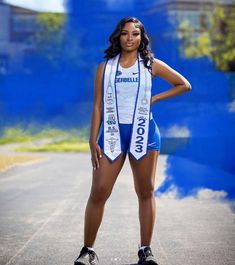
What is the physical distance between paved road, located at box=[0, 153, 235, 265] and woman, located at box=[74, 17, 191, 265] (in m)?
0.36

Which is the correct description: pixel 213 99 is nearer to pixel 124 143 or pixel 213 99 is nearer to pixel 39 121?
pixel 39 121

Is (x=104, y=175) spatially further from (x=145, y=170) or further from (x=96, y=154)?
(x=145, y=170)

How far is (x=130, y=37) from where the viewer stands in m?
2.96

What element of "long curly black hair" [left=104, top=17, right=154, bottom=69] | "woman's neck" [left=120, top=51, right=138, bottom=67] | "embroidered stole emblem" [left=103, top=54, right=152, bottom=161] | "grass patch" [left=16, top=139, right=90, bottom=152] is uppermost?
"long curly black hair" [left=104, top=17, right=154, bottom=69]

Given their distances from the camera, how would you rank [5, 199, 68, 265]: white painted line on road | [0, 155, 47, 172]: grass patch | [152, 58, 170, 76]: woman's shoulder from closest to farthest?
[152, 58, 170, 76]: woman's shoulder, [5, 199, 68, 265]: white painted line on road, [0, 155, 47, 172]: grass patch

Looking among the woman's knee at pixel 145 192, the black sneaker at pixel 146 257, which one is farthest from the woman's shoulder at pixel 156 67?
the black sneaker at pixel 146 257

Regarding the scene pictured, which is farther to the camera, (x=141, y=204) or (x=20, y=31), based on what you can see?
(x=20, y=31)

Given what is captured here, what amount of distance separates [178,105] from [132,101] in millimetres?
1788

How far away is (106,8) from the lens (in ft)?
15.0

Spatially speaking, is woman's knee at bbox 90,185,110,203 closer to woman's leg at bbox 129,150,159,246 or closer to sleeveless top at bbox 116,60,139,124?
woman's leg at bbox 129,150,159,246

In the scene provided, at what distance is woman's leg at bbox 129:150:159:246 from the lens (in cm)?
297

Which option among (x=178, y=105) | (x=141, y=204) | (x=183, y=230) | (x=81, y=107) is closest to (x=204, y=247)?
(x=183, y=230)

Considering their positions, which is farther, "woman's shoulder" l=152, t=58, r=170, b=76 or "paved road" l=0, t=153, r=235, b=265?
"paved road" l=0, t=153, r=235, b=265

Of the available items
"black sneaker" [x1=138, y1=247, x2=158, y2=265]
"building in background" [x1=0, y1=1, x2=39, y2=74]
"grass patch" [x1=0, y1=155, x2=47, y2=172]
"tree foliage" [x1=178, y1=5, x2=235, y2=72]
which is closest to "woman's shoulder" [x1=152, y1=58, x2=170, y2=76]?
"black sneaker" [x1=138, y1=247, x2=158, y2=265]
